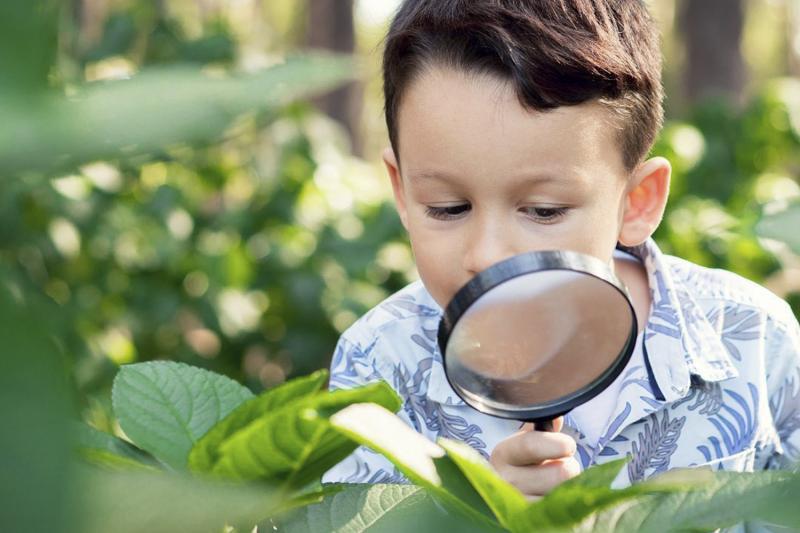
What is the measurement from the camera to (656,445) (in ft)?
6.30

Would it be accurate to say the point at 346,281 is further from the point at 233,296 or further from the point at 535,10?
the point at 535,10

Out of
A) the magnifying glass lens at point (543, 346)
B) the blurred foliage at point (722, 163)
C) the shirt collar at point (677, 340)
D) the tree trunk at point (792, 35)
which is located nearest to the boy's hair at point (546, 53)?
the shirt collar at point (677, 340)

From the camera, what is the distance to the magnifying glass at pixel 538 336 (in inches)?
44.0

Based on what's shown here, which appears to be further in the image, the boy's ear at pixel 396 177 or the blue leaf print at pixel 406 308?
the blue leaf print at pixel 406 308

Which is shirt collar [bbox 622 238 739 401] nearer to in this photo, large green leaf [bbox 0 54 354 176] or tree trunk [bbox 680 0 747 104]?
large green leaf [bbox 0 54 354 176]

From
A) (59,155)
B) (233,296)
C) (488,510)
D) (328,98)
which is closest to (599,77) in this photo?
(488,510)

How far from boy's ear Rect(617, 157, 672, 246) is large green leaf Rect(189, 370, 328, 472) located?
124 cm

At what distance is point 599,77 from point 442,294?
428 mm

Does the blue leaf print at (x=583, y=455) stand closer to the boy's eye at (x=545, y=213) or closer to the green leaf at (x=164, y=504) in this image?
the boy's eye at (x=545, y=213)

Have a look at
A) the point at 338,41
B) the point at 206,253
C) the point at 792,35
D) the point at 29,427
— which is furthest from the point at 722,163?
the point at 792,35

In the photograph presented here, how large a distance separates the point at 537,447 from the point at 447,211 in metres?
0.49

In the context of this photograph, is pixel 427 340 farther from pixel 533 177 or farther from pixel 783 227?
pixel 783 227

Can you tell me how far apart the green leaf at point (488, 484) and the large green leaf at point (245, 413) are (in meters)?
0.13

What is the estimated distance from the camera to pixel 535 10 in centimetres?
181
